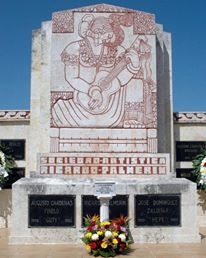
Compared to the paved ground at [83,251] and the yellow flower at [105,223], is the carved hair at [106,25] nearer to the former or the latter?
the yellow flower at [105,223]

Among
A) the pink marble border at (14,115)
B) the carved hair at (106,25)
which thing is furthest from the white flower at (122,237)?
the pink marble border at (14,115)

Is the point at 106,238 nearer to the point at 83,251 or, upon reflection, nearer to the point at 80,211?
the point at 83,251

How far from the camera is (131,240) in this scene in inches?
376

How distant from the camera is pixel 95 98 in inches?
437

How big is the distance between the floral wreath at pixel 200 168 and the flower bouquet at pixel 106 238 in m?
4.21

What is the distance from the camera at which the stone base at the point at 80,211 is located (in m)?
9.54

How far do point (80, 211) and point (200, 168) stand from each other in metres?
4.41

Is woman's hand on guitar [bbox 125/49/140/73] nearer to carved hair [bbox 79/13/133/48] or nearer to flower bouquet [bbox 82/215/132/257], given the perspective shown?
carved hair [bbox 79/13/133/48]

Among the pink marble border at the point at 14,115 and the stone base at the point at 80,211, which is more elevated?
the pink marble border at the point at 14,115

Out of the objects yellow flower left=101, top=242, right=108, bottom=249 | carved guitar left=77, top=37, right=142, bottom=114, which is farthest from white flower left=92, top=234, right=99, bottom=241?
carved guitar left=77, top=37, right=142, bottom=114

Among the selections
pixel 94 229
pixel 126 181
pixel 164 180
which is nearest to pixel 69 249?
pixel 94 229

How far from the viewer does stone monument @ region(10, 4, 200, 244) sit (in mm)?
9719

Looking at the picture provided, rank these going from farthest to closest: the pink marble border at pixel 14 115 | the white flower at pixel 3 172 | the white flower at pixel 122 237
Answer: the pink marble border at pixel 14 115 < the white flower at pixel 3 172 < the white flower at pixel 122 237

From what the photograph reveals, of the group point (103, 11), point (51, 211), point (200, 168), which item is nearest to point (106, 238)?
point (51, 211)
